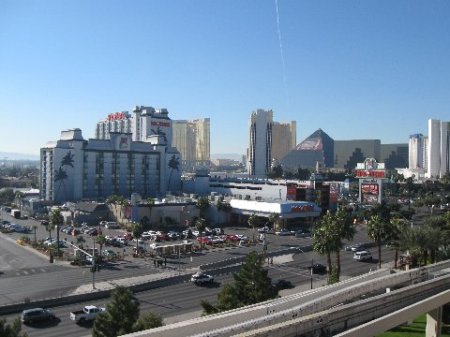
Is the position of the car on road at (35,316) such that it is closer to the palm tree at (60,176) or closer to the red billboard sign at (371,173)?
the palm tree at (60,176)

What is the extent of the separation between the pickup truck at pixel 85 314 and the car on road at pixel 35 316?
1.86m

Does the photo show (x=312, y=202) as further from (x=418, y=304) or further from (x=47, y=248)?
(x=418, y=304)

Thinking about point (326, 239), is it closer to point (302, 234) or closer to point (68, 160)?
point (302, 234)

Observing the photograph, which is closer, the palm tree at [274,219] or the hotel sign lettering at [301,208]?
the palm tree at [274,219]

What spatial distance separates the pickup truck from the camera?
3884 centimetres

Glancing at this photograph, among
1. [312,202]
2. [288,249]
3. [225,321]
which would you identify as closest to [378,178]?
[312,202]

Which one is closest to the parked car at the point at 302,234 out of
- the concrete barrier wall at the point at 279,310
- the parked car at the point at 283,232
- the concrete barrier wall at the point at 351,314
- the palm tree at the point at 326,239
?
the parked car at the point at 283,232

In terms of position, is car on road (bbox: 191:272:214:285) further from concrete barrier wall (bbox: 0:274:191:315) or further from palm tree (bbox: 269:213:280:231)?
palm tree (bbox: 269:213:280:231)

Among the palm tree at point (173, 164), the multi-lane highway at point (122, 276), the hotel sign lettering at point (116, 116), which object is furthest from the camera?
the hotel sign lettering at point (116, 116)

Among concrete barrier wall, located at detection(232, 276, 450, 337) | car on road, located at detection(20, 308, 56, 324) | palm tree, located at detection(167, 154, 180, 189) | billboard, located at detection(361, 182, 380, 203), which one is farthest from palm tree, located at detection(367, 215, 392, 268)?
palm tree, located at detection(167, 154, 180, 189)

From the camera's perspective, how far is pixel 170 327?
64.7ft

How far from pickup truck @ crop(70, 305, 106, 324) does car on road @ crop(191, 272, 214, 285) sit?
1364 centimetres

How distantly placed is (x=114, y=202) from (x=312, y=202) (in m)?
40.7

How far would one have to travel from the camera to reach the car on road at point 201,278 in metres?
51.4
